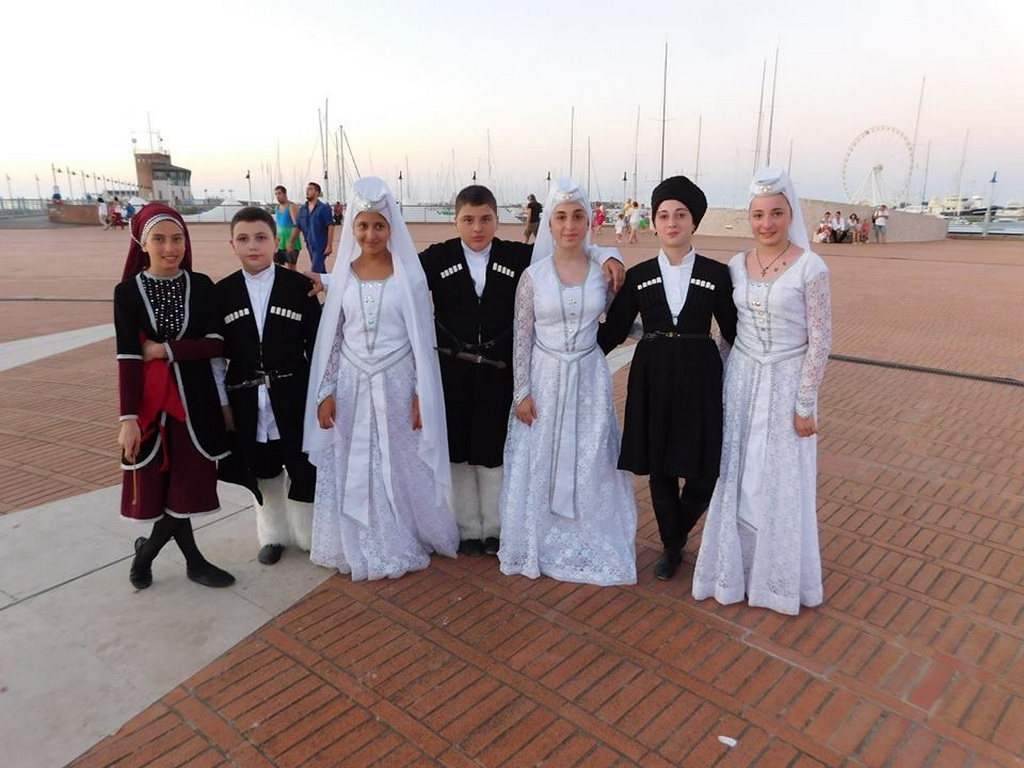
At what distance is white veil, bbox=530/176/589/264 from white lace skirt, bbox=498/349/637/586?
53 centimetres

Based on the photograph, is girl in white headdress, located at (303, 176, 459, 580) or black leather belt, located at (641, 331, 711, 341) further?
girl in white headdress, located at (303, 176, 459, 580)

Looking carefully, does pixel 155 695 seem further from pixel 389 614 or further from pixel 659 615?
pixel 659 615

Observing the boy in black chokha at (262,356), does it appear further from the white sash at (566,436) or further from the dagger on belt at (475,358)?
the white sash at (566,436)

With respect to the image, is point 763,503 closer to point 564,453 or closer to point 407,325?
point 564,453

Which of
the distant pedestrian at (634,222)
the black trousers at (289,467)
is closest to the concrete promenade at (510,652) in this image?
the black trousers at (289,467)

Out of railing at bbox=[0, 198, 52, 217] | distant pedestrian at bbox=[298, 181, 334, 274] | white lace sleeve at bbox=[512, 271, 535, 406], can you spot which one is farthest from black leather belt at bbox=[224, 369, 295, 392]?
railing at bbox=[0, 198, 52, 217]

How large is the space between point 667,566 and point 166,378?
8.63ft

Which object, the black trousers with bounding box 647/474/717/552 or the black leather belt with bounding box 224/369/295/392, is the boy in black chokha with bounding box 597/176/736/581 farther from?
the black leather belt with bounding box 224/369/295/392

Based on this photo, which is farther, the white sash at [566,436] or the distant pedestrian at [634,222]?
the distant pedestrian at [634,222]

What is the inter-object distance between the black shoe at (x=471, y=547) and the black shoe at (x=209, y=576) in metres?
1.21

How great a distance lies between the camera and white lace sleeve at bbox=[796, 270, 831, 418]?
298 centimetres

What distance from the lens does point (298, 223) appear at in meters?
13.1

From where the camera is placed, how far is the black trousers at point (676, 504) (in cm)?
353

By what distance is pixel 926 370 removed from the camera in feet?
25.9
